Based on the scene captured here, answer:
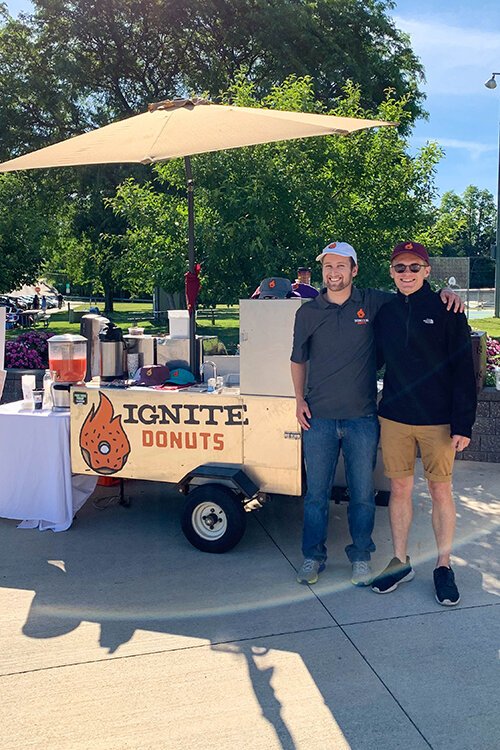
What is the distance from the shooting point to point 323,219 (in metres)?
8.07

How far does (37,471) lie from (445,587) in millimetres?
2843

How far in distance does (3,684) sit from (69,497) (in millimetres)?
1903

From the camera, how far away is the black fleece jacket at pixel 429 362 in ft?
11.9

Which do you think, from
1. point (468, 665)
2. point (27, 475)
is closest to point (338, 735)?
point (468, 665)

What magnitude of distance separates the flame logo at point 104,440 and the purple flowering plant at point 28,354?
151 inches

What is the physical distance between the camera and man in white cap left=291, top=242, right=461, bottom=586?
3.87 m

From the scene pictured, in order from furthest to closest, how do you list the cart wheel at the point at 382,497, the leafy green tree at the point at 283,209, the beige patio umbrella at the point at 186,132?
the leafy green tree at the point at 283,209 < the cart wheel at the point at 382,497 < the beige patio umbrella at the point at 186,132

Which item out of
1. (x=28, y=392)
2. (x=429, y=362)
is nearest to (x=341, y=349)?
(x=429, y=362)

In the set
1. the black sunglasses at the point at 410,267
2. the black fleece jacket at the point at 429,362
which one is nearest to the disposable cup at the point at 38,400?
the black fleece jacket at the point at 429,362

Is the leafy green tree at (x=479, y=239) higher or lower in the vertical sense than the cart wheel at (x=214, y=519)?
higher

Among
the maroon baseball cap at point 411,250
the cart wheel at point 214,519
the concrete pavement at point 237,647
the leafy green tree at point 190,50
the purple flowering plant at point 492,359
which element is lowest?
the concrete pavement at point 237,647

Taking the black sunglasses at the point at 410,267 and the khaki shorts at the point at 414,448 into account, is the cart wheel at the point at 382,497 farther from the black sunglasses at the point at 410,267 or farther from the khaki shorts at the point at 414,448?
the black sunglasses at the point at 410,267

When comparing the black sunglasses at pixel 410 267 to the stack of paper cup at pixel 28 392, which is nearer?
the black sunglasses at pixel 410 267

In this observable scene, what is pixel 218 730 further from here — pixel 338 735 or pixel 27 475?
pixel 27 475
